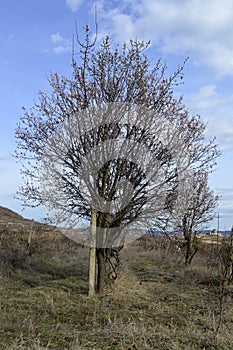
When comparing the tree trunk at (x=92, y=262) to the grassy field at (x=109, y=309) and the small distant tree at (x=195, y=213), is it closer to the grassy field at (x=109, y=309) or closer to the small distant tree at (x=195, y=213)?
the grassy field at (x=109, y=309)

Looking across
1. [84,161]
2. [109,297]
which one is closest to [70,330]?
[109,297]

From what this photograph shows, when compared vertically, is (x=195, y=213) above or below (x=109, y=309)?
above

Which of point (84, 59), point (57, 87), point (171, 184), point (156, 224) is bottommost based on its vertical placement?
point (156, 224)

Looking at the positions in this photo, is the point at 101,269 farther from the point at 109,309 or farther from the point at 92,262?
the point at 109,309

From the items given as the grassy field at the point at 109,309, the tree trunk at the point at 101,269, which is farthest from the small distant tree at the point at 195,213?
the tree trunk at the point at 101,269

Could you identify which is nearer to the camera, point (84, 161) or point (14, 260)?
point (84, 161)

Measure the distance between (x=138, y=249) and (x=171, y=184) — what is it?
10.2m

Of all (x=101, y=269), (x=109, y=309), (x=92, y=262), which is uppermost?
(x=92, y=262)

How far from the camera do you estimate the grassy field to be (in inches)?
163

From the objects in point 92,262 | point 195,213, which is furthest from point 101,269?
point 195,213

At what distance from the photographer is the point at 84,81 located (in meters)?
7.38

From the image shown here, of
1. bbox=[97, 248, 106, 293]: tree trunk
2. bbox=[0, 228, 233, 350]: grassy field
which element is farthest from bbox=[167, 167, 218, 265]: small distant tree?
bbox=[97, 248, 106, 293]: tree trunk

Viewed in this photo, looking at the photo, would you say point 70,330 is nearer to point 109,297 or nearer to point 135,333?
point 135,333

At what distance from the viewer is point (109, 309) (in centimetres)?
599
